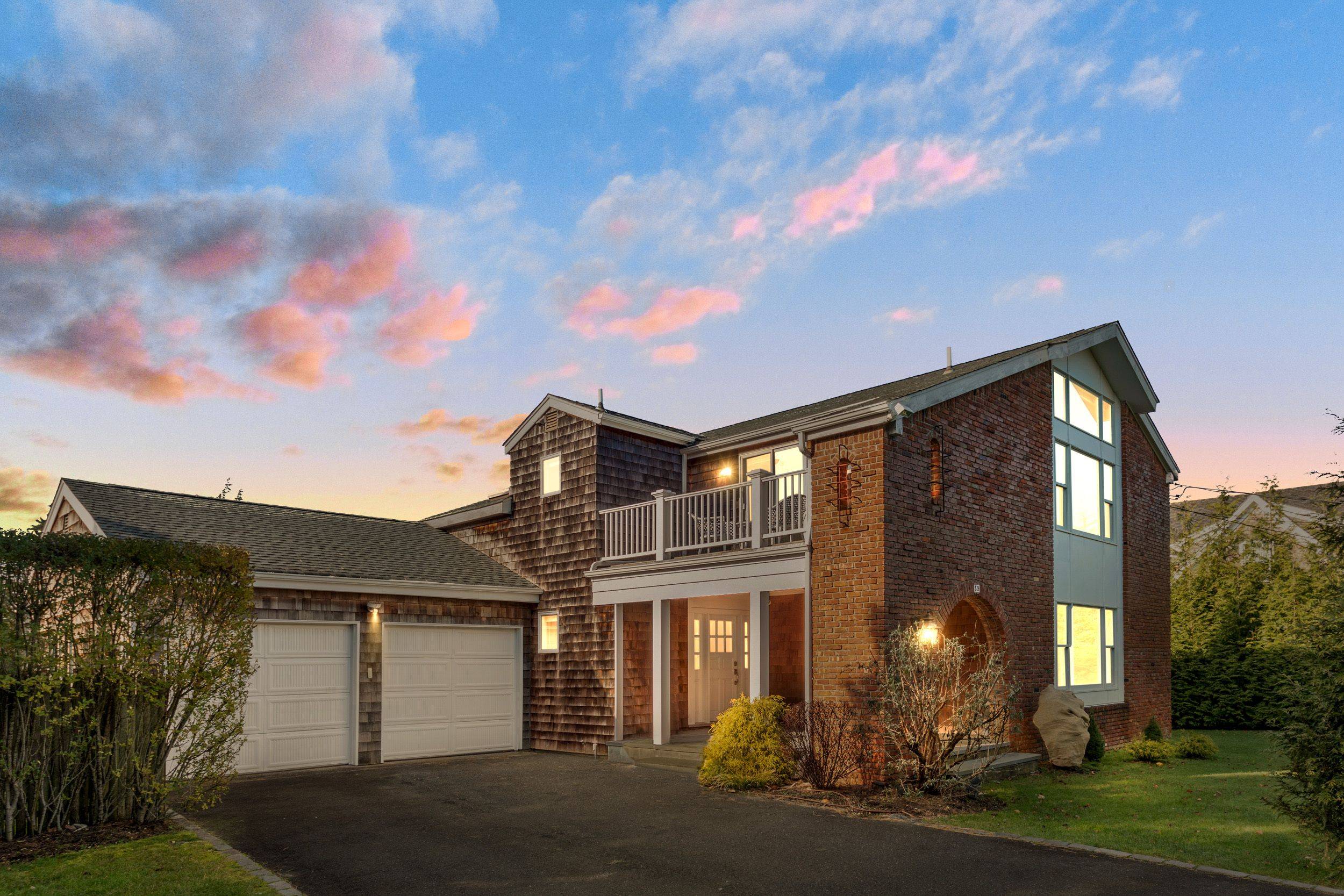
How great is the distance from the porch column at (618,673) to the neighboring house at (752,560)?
7cm

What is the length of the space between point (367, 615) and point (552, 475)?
438cm

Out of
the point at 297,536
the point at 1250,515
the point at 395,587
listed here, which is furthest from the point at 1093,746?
the point at 297,536

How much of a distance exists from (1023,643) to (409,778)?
998 centimetres

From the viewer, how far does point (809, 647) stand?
42.3ft

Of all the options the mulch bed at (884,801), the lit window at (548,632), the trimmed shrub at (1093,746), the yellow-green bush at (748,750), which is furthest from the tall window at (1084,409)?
the lit window at (548,632)

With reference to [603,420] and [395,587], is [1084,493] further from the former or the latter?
[395,587]

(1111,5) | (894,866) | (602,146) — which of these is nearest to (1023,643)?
(894,866)

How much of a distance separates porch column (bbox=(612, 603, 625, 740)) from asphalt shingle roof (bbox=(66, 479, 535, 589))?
234 cm

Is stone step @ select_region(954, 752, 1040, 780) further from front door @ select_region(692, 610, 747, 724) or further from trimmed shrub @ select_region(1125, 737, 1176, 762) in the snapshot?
front door @ select_region(692, 610, 747, 724)

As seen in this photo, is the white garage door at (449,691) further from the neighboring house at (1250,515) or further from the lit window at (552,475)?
the neighboring house at (1250,515)

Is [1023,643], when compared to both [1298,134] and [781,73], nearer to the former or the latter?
[1298,134]

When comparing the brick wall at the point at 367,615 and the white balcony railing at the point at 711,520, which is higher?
the white balcony railing at the point at 711,520

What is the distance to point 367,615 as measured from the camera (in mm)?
15430

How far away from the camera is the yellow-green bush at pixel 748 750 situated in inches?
469
